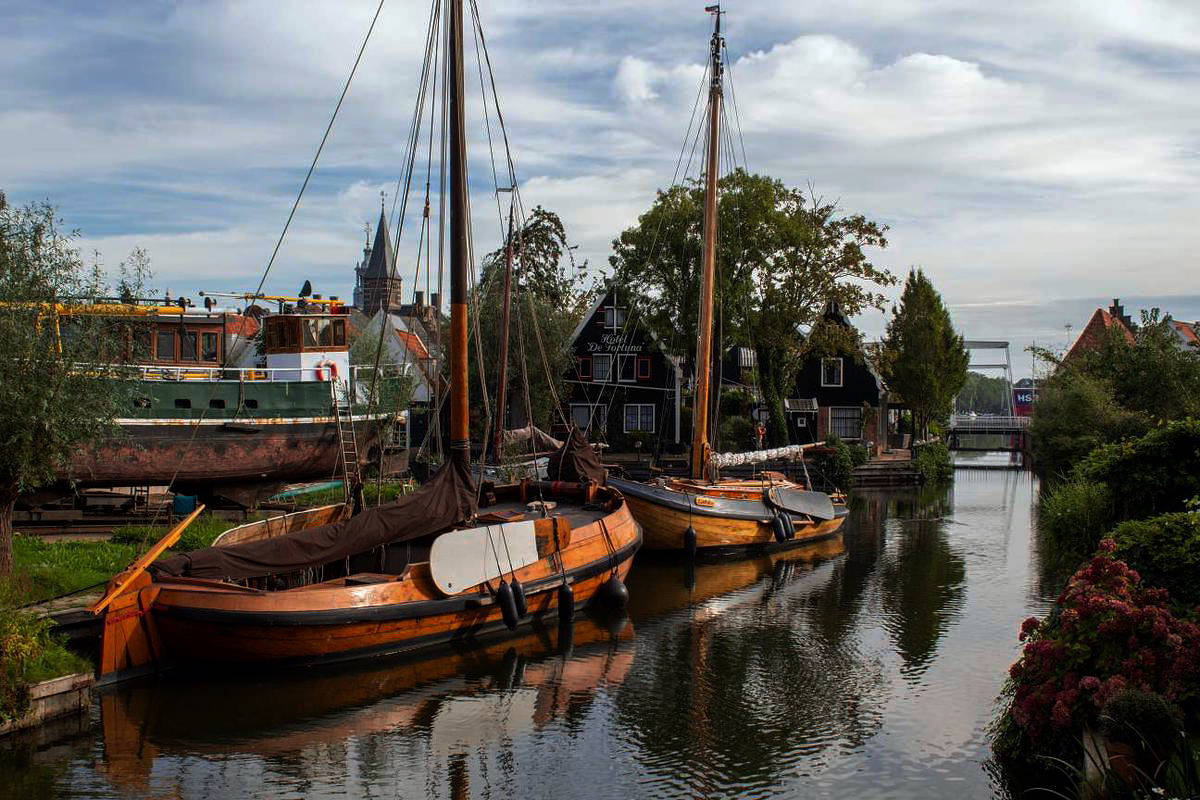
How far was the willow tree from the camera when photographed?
4534 centimetres

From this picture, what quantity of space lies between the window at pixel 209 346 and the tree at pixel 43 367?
11526mm

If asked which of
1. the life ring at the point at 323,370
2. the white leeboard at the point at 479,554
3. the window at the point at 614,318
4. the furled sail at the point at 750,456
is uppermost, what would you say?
the window at the point at 614,318

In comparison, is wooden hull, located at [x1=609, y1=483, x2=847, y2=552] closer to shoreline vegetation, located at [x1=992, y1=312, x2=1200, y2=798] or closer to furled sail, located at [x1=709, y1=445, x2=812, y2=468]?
furled sail, located at [x1=709, y1=445, x2=812, y2=468]

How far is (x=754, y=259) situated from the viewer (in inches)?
1810

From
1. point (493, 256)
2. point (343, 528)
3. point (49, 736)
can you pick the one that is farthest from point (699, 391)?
point (493, 256)

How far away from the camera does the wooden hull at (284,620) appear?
50.1 feet

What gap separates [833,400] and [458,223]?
4058 cm

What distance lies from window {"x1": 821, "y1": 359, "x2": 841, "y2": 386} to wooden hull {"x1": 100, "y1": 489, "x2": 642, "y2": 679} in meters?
40.9

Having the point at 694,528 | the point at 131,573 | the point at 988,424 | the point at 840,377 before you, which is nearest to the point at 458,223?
the point at 131,573

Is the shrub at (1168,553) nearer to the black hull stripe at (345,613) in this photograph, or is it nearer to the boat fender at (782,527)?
the black hull stripe at (345,613)

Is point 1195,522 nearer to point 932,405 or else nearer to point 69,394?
point 69,394

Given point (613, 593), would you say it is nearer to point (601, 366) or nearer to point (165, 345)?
point (165, 345)

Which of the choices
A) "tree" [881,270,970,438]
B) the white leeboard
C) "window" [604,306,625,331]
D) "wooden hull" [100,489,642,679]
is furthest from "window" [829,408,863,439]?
"wooden hull" [100,489,642,679]

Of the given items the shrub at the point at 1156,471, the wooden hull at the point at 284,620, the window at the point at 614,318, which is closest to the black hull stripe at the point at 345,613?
the wooden hull at the point at 284,620
